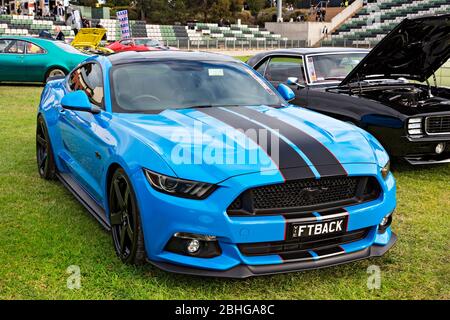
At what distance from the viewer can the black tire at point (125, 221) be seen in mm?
3209

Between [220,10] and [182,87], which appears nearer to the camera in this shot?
[182,87]

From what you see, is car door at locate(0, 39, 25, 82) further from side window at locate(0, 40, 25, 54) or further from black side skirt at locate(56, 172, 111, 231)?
black side skirt at locate(56, 172, 111, 231)

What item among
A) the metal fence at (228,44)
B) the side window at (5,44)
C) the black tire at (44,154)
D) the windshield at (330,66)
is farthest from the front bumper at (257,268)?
the metal fence at (228,44)

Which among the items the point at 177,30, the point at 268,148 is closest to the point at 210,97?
the point at 268,148

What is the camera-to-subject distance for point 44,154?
561cm

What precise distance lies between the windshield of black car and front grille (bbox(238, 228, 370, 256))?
147 cm

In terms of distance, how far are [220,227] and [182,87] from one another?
5.49 ft

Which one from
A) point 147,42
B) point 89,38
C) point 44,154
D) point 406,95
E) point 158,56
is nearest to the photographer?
point 158,56

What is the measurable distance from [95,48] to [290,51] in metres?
16.5

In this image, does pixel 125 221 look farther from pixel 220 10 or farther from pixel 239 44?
pixel 220 10

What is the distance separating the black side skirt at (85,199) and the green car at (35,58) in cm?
918

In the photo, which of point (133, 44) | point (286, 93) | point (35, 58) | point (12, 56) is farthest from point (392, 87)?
point (133, 44)

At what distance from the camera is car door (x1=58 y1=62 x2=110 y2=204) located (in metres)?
3.81
